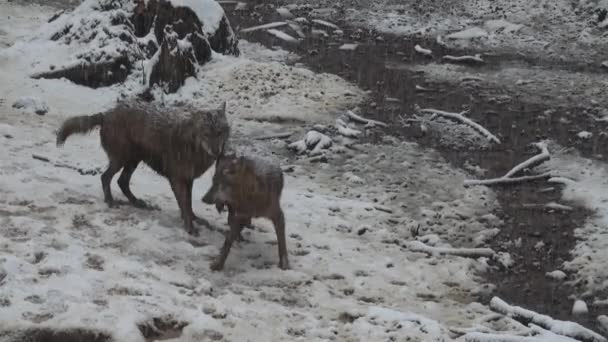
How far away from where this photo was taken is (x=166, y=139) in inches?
304

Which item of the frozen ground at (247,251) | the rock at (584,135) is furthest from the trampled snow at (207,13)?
the rock at (584,135)

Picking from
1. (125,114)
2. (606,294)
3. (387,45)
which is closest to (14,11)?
(387,45)

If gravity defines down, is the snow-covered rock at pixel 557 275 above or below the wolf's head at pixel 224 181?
below

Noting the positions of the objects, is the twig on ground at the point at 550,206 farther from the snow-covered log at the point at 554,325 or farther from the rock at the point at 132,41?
the rock at the point at 132,41

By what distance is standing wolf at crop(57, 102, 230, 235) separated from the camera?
299 inches

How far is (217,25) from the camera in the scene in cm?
1536

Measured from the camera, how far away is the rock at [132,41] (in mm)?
13133

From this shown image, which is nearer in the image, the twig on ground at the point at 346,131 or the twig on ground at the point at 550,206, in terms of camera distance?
the twig on ground at the point at 550,206

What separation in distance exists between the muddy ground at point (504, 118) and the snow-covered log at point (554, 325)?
0.57 meters

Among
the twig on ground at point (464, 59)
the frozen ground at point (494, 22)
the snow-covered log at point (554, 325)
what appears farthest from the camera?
the frozen ground at point (494, 22)

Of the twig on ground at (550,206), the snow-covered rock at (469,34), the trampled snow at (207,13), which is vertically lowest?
the twig on ground at (550,206)

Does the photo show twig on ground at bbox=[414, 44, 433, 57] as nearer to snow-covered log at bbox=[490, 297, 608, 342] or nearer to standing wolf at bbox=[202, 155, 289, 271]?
standing wolf at bbox=[202, 155, 289, 271]

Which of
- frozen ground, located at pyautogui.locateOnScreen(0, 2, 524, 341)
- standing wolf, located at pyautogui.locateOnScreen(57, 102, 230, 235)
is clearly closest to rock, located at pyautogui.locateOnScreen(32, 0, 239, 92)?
frozen ground, located at pyautogui.locateOnScreen(0, 2, 524, 341)

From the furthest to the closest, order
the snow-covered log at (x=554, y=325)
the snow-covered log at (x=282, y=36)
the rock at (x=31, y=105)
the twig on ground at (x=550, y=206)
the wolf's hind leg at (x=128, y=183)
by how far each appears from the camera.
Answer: the snow-covered log at (x=282, y=36) → the rock at (x=31, y=105) → the twig on ground at (x=550, y=206) → the wolf's hind leg at (x=128, y=183) → the snow-covered log at (x=554, y=325)
